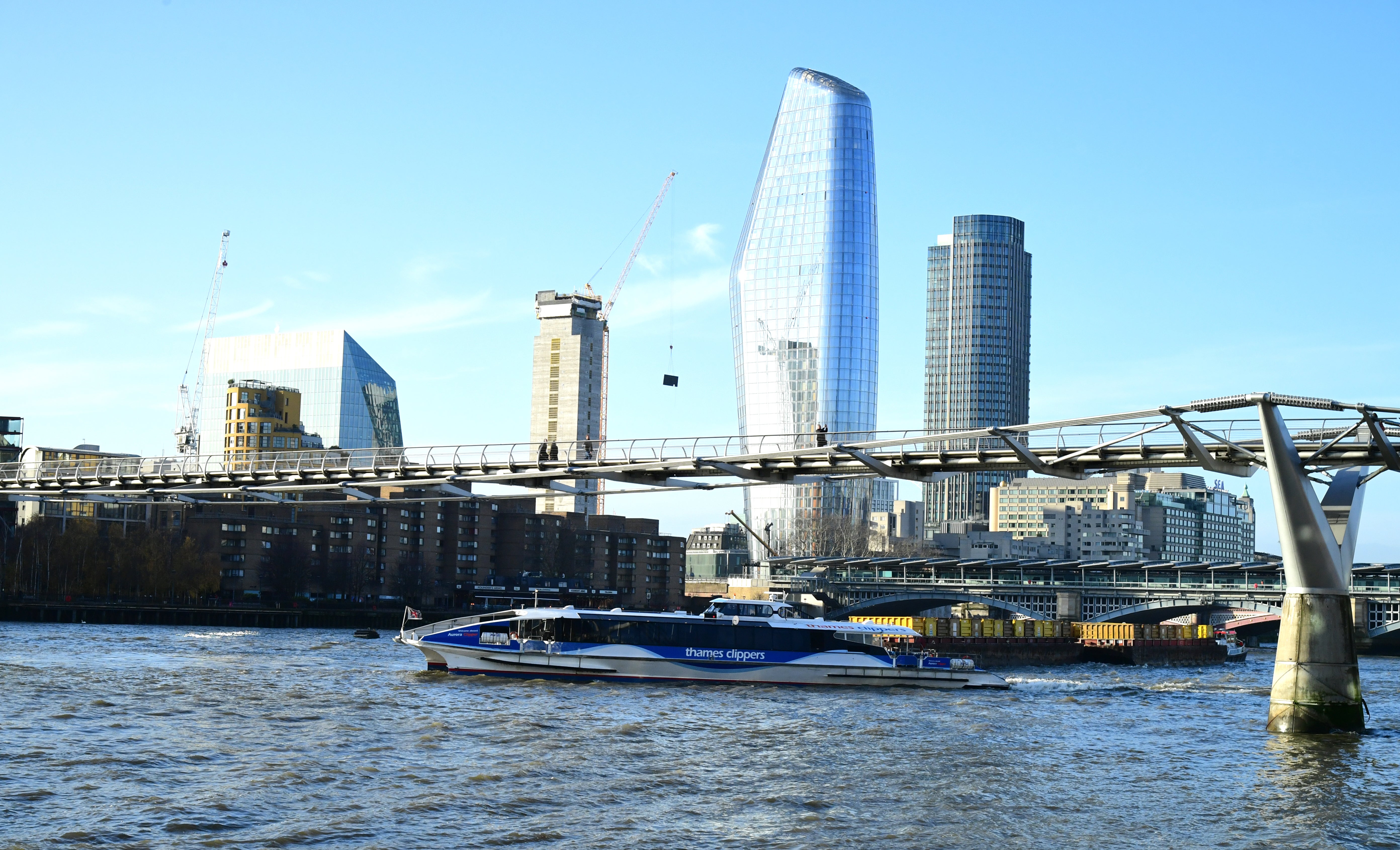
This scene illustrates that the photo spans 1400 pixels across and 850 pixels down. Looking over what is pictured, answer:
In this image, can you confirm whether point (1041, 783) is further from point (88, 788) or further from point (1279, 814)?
point (88, 788)

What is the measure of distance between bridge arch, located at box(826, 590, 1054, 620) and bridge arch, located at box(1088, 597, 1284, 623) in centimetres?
598

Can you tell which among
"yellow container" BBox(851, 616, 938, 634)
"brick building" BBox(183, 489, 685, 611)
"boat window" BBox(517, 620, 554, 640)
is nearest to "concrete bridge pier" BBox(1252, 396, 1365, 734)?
"boat window" BBox(517, 620, 554, 640)

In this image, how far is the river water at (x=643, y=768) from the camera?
28.5 m

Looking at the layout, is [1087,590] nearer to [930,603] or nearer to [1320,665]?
[930,603]

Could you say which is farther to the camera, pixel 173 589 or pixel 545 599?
pixel 545 599

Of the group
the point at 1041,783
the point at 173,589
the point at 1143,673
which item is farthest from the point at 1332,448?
the point at 173,589

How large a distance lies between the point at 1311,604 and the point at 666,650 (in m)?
28.5

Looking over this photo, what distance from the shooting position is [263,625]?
12562cm

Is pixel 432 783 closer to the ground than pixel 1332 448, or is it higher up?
closer to the ground

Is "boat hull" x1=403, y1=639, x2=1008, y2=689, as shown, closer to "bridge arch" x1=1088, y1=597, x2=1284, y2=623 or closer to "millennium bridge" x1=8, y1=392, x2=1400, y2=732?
"millennium bridge" x1=8, y1=392, x2=1400, y2=732

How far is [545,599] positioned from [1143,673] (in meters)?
77.3

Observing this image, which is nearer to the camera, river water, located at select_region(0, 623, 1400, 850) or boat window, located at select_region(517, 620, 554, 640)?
river water, located at select_region(0, 623, 1400, 850)

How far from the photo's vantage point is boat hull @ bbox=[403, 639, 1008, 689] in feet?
205

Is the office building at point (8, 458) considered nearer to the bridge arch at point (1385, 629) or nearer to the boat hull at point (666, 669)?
the boat hull at point (666, 669)
